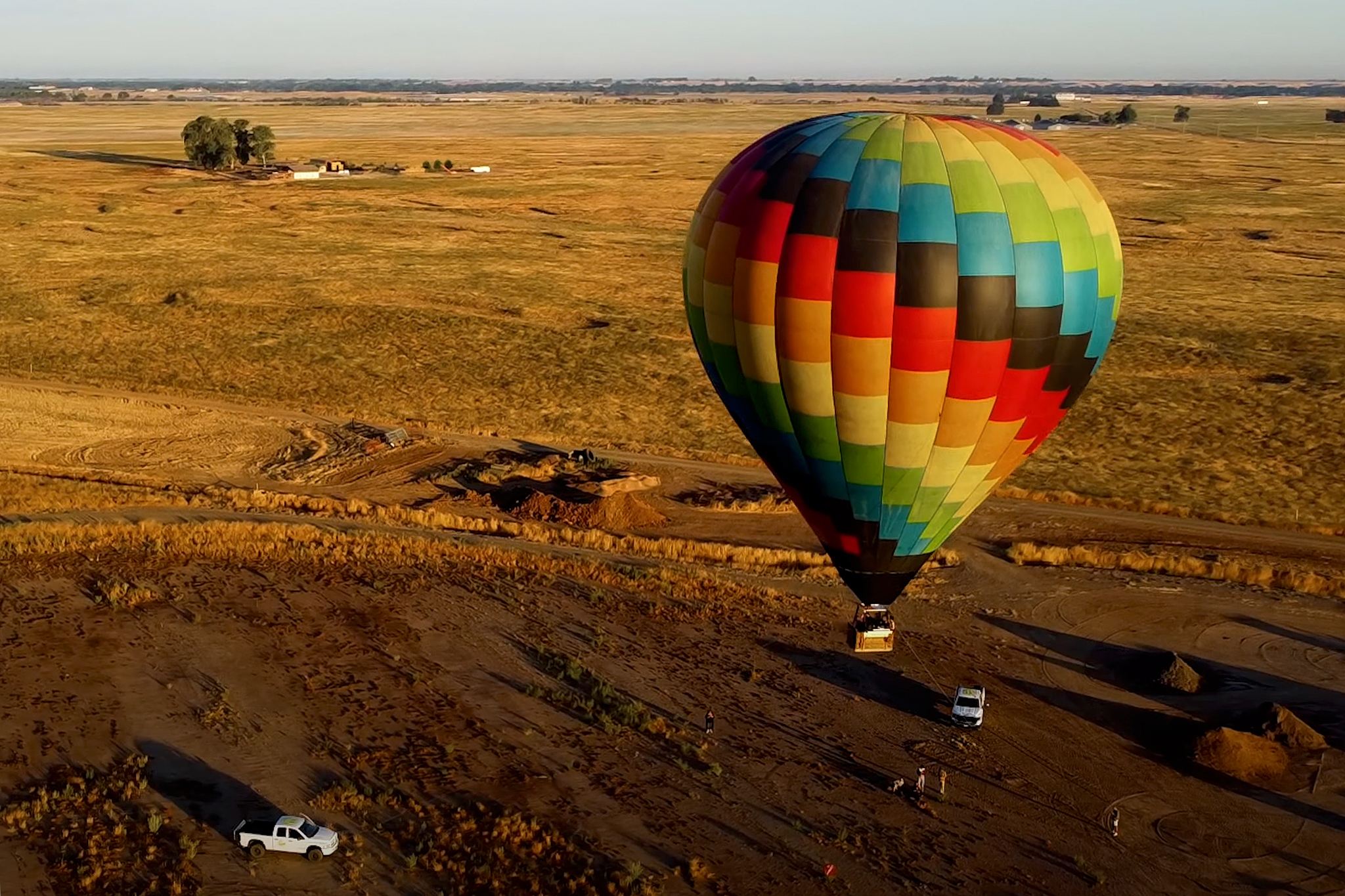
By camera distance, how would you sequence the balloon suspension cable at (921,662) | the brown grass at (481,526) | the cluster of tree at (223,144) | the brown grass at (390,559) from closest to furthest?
the balloon suspension cable at (921,662), the brown grass at (390,559), the brown grass at (481,526), the cluster of tree at (223,144)

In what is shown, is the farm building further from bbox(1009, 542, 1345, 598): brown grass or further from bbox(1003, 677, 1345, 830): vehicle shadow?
bbox(1003, 677, 1345, 830): vehicle shadow

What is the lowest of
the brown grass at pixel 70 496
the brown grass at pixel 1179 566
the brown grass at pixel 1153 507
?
the brown grass at pixel 1179 566

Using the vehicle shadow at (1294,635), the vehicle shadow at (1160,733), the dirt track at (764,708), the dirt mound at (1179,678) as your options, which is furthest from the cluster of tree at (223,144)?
the dirt mound at (1179,678)

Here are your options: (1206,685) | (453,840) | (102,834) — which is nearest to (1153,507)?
(1206,685)

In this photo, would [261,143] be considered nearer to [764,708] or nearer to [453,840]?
[764,708]

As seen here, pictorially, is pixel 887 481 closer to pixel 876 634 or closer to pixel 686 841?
pixel 876 634

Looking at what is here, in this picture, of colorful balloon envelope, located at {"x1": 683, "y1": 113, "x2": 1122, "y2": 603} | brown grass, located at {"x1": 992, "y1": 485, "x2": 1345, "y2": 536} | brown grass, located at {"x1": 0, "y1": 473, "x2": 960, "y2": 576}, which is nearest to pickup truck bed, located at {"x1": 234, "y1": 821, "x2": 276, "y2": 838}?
colorful balloon envelope, located at {"x1": 683, "y1": 113, "x2": 1122, "y2": 603}

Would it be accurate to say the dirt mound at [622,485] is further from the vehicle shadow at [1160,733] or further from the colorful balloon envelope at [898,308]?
the vehicle shadow at [1160,733]

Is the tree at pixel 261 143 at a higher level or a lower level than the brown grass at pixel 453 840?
higher
